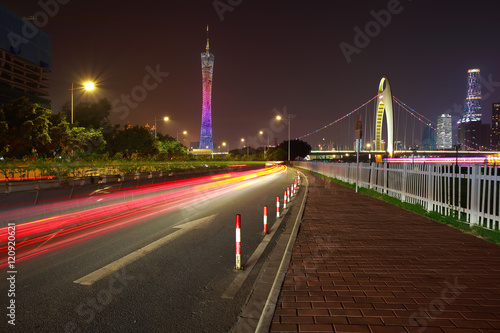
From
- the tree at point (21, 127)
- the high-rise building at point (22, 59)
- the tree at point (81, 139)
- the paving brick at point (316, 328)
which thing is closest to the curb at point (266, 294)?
the paving brick at point (316, 328)

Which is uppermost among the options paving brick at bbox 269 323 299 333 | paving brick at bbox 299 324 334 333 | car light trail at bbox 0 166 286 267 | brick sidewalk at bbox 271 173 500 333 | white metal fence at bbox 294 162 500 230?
white metal fence at bbox 294 162 500 230

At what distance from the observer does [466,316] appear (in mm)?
3803

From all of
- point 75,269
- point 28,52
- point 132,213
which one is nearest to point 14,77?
point 28,52

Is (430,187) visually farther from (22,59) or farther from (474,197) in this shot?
(22,59)

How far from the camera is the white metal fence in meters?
8.09

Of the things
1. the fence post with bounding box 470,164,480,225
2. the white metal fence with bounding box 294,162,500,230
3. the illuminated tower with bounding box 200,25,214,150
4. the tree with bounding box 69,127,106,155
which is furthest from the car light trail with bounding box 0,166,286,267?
the illuminated tower with bounding box 200,25,214,150

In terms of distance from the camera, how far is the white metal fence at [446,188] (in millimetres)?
8086

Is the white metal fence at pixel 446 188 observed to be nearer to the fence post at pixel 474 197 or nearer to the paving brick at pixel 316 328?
the fence post at pixel 474 197

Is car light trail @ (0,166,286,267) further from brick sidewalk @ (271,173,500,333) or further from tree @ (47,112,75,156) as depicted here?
tree @ (47,112,75,156)

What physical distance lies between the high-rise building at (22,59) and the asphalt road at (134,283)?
7351 cm

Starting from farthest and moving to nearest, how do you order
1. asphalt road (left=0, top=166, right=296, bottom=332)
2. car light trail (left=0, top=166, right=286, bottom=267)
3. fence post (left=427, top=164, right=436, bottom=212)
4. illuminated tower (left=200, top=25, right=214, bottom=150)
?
illuminated tower (left=200, top=25, right=214, bottom=150), fence post (left=427, top=164, right=436, bottom=212), car light trail (left=0, top=166, right=286, bottom=267), asphalt road (left=0, top=166, right=296, bottom=332)

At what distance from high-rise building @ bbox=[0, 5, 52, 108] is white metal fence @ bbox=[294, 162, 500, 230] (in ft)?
242

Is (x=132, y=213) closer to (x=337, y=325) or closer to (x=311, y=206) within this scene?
(x=311, y=206)

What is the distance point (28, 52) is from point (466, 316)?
95256mm
